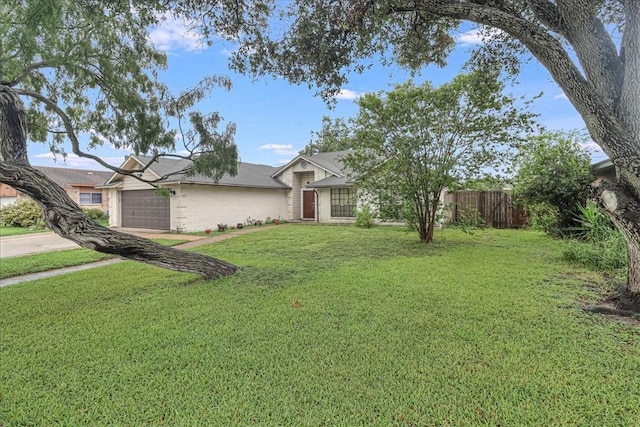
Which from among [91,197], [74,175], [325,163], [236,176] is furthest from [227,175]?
[74,175]

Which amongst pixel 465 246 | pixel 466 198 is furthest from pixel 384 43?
pixel 466 198

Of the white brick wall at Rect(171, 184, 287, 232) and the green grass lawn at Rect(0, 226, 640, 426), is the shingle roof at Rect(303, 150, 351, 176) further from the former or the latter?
the green grass lawn at Rect(0, 226, 640, 426)

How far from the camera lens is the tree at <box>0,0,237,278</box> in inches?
195

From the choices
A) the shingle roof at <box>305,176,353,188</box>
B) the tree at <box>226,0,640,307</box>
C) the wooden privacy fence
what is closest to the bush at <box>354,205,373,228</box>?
the shingle roof at <box>305,176,353,188</box>

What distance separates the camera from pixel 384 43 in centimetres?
640

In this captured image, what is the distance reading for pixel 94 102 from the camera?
7.54 meters

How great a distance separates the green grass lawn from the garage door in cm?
1056

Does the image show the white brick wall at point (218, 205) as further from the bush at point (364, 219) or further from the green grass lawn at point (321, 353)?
the green grass lawn at point (321, 353)

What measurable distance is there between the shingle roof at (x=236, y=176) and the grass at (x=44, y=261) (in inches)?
224

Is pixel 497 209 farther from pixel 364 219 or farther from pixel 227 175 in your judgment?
pixel 227 175

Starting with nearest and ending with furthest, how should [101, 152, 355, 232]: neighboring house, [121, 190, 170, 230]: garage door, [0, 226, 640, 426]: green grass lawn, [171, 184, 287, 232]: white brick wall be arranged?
[0, 226, 640, 426]: green grass lawn → [171, 184, 287, 232]: white brick wall → [101, 152, 355, 232]: neighboring house → [121, 190, 170, 230]: garage door

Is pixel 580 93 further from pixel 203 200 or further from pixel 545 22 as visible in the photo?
pixel 203 200

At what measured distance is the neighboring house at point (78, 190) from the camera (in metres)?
26.2

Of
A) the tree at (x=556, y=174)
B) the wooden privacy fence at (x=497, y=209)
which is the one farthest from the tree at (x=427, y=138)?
the wooden privacy fence at (x=497, y=209)
